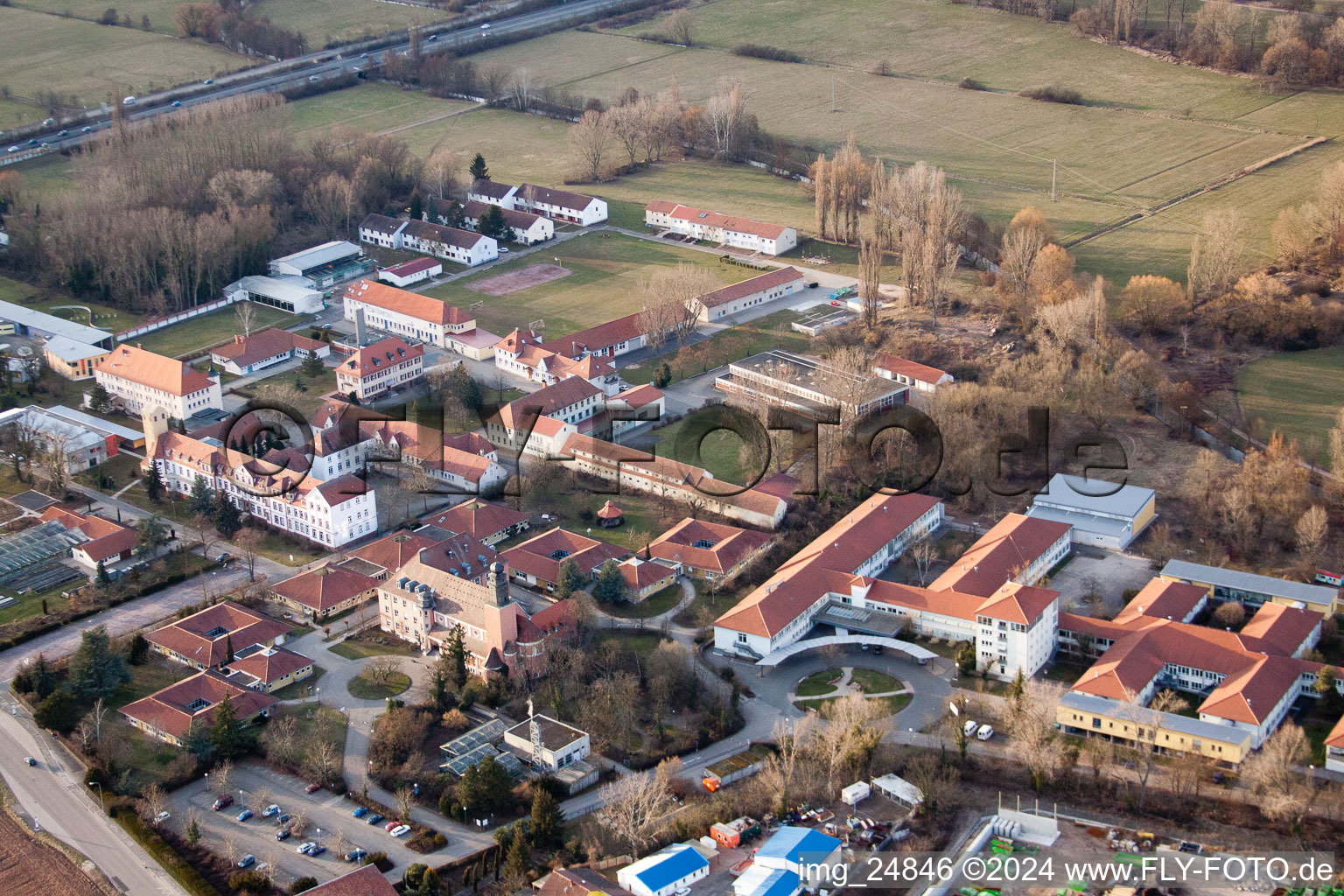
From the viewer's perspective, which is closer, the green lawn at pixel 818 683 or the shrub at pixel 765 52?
the green lawn at pixel 818 683

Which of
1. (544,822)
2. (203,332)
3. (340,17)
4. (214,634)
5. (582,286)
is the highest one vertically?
(340,17)

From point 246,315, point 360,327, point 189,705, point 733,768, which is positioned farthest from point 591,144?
point 733,768

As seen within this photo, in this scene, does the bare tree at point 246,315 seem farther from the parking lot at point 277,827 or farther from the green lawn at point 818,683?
the green lawn at point 818,683

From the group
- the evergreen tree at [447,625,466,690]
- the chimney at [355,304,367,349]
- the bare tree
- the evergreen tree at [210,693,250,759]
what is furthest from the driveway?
the bare tree

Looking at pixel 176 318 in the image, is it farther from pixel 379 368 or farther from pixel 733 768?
pixel 733 768

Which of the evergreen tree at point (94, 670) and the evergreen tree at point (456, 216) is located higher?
the evergreen tree at point (456, 216)

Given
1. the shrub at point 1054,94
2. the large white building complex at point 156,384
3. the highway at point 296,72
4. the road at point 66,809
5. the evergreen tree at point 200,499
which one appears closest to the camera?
the road at point 66,809

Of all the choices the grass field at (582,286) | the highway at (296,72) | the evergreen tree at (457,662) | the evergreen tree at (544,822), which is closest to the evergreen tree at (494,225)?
the grass field at (582,286)
